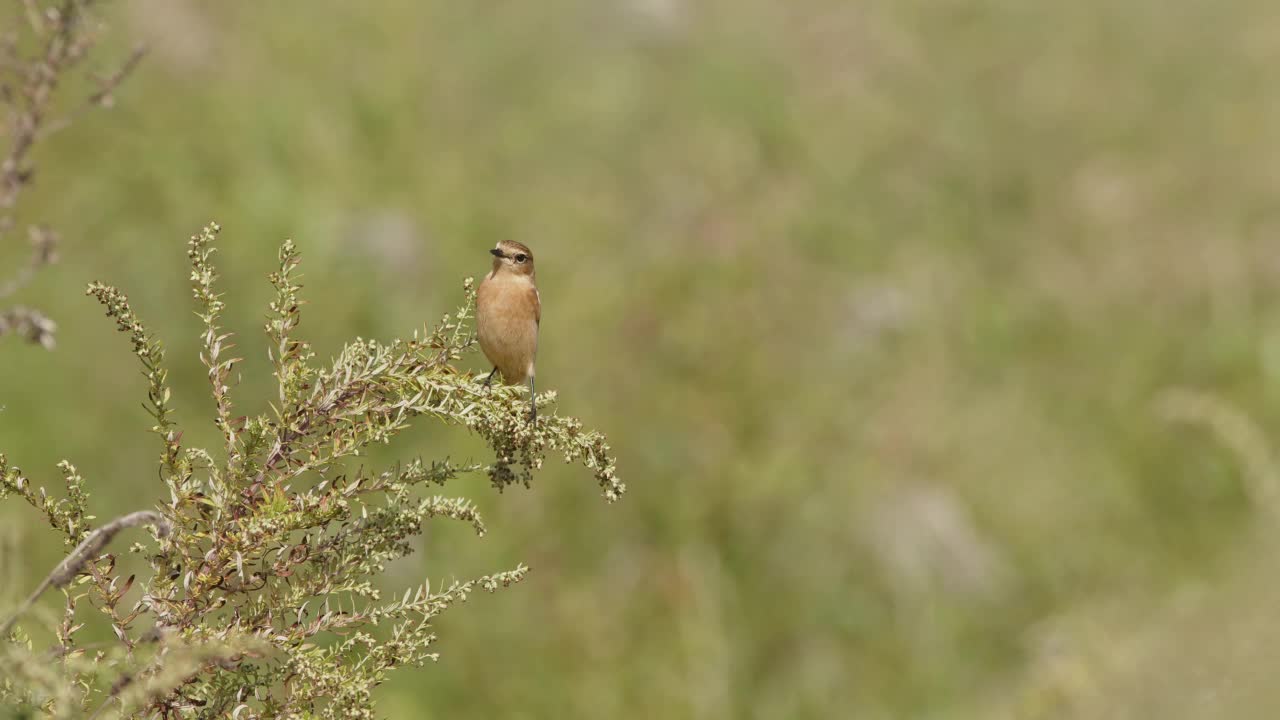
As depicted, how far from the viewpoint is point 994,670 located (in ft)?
34.9

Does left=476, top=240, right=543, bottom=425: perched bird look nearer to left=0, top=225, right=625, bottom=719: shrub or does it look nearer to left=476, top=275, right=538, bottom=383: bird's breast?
left=476, top=275, right=538, bottom=383: bird's breast

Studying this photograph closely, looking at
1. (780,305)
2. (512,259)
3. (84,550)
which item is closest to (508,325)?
(512,259)

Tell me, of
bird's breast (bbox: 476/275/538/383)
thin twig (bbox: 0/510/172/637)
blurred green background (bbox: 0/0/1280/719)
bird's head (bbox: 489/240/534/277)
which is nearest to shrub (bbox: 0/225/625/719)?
thin twig (bbox: 0/510/172/637)

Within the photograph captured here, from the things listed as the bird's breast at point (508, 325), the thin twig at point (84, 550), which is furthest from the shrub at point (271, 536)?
the bird's breast at point (508, 325)

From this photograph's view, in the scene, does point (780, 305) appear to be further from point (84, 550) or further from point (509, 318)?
point (84, 550)

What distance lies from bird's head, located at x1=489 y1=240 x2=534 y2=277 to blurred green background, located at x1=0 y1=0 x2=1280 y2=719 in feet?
16.0

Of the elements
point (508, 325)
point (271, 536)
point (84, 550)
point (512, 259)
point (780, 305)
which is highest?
point (780, 305)

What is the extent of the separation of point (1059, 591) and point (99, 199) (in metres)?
9.22

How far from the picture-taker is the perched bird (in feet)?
15.8

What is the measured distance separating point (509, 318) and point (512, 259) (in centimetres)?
50

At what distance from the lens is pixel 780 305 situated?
12750 millimetres

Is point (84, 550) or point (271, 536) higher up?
point (271, 536)

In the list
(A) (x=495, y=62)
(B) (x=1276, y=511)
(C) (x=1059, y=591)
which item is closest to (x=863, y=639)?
(C) (x=1059, y=591)

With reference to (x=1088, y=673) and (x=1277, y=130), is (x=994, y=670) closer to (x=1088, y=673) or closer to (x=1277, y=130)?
(x=1088, y=673)
